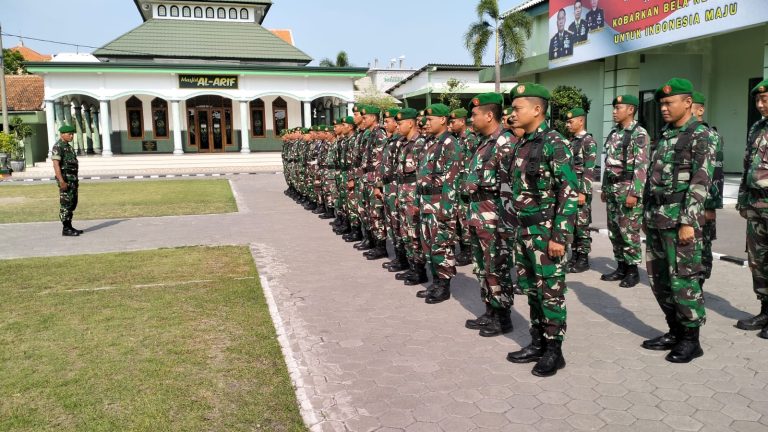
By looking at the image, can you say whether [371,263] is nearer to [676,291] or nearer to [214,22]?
[676,291]

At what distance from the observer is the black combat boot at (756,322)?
4.95m

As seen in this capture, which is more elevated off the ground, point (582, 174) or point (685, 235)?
point (582, 174)

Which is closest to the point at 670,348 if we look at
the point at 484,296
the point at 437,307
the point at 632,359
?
the point at 632,359

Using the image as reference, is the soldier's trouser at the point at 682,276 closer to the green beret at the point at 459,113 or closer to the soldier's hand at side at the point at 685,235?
the soldier's hand at side at the point at 685,235

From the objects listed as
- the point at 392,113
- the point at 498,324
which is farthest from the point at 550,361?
the point at 392,113

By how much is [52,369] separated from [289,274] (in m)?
3.32

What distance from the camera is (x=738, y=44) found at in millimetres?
17531

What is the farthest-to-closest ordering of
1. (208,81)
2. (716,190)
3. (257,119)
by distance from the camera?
(257,119)
(208,81)
(716,190)

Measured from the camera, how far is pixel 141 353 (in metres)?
4.64

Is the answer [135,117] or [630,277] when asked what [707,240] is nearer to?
[630,277]

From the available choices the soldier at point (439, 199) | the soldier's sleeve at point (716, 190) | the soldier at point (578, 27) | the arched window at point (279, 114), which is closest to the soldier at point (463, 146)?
the soldier at point (439, 199)

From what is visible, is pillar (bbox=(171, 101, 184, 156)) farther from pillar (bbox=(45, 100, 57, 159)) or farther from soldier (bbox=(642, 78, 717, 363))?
soldier (bbox=(642, 78, 717, 363))

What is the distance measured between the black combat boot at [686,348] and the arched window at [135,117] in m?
31.7

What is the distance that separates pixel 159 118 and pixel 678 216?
104 ft
